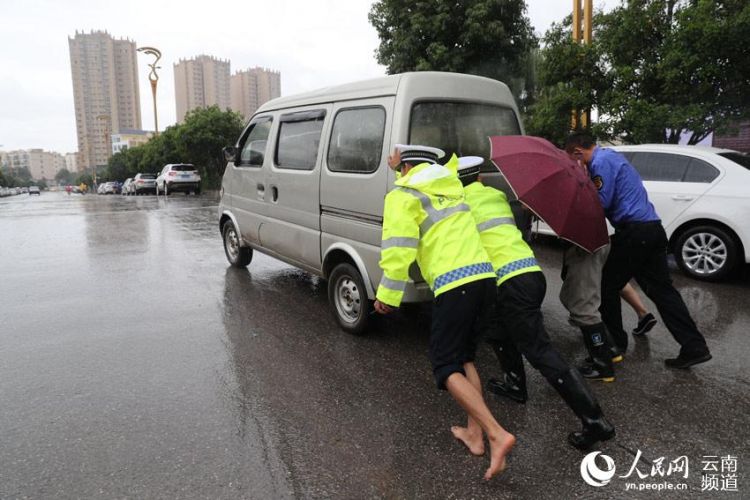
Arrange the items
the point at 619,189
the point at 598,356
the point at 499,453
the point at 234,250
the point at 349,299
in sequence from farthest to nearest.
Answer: the point at 234,250, the point at 349,299, the point at 619,189, the point at 598,356, the point at 499,453

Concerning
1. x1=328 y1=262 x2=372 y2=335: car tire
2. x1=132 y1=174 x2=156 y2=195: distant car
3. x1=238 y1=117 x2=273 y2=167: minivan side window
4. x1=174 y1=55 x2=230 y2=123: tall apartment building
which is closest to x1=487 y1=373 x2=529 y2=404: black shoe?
x1=328 y1=262 x2=372 y2=335: car tire

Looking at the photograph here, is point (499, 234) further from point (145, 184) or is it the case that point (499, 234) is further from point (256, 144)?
point (145, 184)

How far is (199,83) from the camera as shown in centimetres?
9400

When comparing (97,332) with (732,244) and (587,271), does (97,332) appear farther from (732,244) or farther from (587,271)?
(732,244)

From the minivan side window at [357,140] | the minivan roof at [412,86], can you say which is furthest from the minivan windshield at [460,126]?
the minivan side window at [357,140]

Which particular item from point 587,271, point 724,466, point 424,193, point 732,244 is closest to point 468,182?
point 424,193

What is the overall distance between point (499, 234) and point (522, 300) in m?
0.40

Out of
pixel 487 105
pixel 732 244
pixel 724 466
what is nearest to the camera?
pixel 724 466

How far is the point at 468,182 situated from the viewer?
338 cm

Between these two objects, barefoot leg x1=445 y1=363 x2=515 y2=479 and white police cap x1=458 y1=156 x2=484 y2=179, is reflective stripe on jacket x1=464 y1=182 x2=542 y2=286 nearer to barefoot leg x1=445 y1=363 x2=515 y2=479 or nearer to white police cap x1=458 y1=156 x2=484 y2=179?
white police cap x1=458 y1=156 x2=484 y2=179

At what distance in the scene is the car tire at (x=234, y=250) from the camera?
24.0 ft

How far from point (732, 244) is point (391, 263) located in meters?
5.33

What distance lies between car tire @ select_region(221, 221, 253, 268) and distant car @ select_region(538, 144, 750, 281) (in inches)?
208

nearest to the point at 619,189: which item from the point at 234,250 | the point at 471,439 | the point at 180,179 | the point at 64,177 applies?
the point at 471,439
